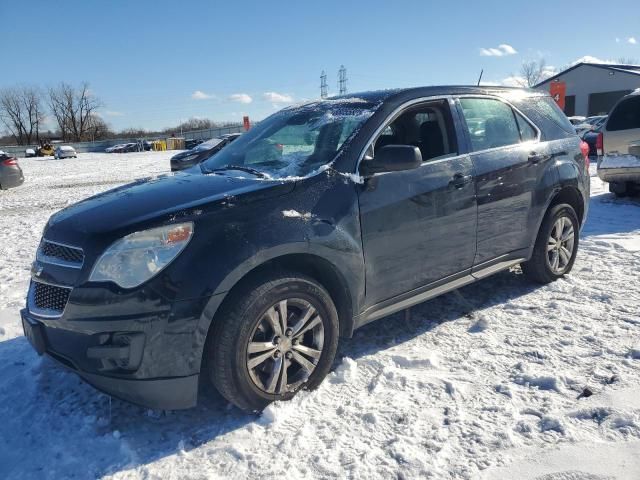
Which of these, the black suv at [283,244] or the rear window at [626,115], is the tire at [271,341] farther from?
the rear window at [626,115]

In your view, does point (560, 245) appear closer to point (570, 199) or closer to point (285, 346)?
point (570, 199)

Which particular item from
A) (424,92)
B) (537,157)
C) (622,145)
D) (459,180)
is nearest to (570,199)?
(537,157)

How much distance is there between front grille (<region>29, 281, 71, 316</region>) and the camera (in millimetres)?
2602

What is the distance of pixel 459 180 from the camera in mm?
3646

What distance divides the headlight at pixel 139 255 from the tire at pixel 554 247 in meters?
3.32

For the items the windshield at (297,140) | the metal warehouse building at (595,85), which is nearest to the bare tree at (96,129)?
the metal warehouse building at (595,85)

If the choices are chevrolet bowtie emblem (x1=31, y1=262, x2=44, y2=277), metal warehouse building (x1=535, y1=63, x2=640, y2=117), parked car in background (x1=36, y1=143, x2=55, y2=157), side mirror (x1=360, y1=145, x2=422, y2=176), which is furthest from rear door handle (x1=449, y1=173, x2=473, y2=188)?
parked car in background (x1=36, y1=143, x2=55, y2=157)

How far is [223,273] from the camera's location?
2510 millimetres

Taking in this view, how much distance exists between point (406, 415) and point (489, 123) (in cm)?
252

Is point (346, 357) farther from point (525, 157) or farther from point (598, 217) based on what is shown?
point (598, 217)

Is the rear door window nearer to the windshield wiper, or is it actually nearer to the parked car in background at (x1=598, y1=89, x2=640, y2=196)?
the windshield wiper

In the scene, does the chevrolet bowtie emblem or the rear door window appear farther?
the rear door window

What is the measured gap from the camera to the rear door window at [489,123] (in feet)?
12.9

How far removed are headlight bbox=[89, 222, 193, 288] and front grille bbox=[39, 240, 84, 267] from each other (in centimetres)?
18
